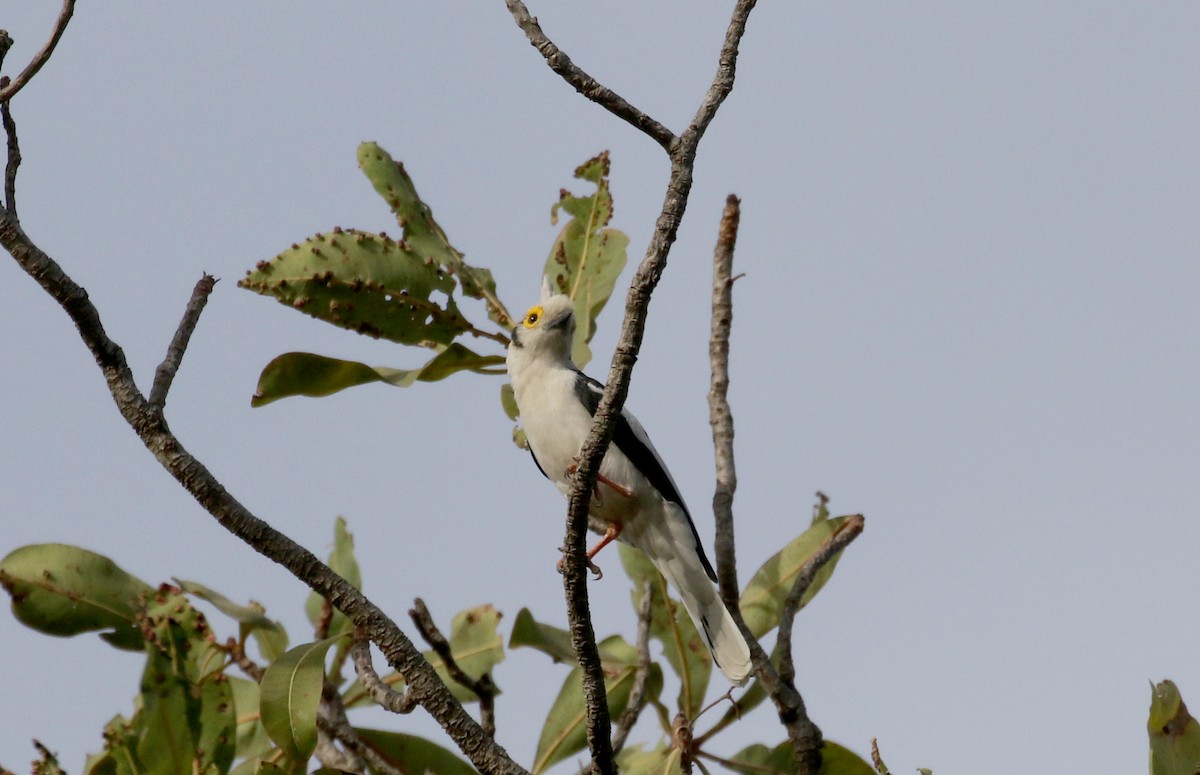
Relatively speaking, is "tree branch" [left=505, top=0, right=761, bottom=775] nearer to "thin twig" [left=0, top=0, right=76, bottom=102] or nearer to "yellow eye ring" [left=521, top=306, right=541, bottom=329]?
"thin twig" [left=0, top=0, right=76, bottom=102]

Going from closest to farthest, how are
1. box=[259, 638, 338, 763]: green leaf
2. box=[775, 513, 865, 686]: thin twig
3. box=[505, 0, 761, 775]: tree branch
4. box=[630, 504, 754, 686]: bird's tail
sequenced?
box=[505, 0, 761, 775]: tree branch < box=[259, 638, 338, 763]: green leaf < box=[775, 513, 865, 686]: thin twig < box=[630, 504, 754, 686]: bird's tail

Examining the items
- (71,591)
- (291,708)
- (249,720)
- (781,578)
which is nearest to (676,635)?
(781,578)

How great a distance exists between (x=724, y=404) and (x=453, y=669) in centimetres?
171

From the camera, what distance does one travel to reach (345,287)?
518 cm

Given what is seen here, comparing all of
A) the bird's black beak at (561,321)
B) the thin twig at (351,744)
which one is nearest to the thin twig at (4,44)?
the thin twig at (351,744)

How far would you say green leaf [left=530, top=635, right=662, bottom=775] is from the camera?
5.17 m

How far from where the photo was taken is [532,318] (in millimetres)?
6129

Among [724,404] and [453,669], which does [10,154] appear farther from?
[724,404]

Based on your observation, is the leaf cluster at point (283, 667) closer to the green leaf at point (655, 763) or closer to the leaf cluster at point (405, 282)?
the green leaf at point (655, 763)

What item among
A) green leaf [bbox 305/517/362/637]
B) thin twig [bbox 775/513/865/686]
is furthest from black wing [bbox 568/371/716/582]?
green leaf [bbox 305/517/362/637]

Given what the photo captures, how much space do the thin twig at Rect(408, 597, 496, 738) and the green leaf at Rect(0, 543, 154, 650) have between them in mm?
981

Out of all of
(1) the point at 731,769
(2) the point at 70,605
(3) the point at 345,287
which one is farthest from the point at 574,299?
(2) the point at 70,605

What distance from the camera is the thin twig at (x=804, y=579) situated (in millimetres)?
5223

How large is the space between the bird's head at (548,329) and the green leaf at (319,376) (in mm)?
729
